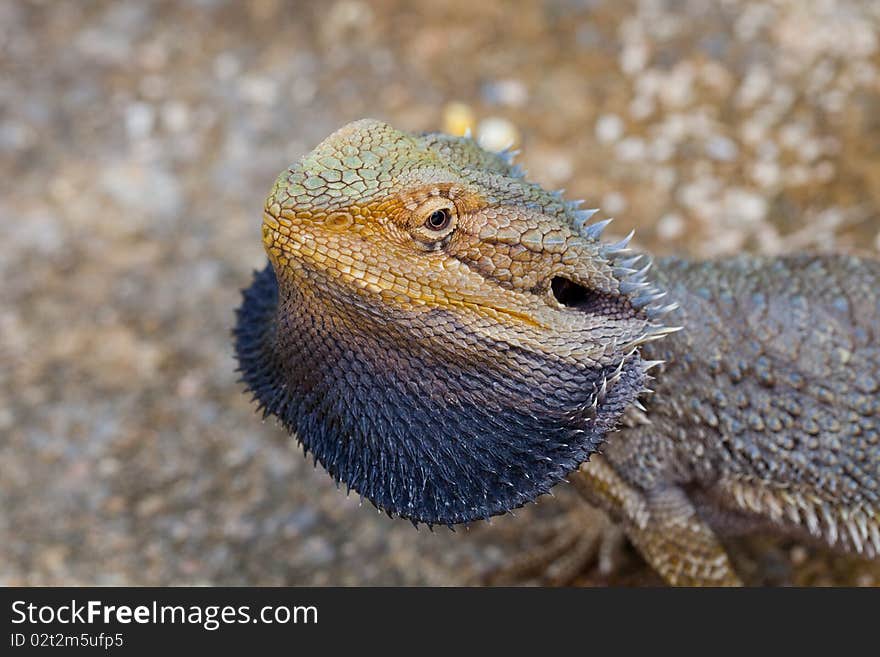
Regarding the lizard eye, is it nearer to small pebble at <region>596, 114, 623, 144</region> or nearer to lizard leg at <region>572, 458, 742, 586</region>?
lizard leg at <region>572, 458, 742, 586</region>

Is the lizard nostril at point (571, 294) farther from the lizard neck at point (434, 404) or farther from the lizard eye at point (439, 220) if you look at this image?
the lizard eye at point (439, 220)

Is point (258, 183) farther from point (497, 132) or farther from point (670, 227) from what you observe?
point (670, 227)

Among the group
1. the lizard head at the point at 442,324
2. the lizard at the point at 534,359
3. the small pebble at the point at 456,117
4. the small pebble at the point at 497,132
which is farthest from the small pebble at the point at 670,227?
the lizard head at the point at 442,324

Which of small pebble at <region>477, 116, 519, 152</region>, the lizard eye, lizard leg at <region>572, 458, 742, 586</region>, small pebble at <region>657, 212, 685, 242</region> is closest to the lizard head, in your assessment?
the lizard eye

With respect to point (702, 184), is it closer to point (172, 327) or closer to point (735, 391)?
point (735, 391)
